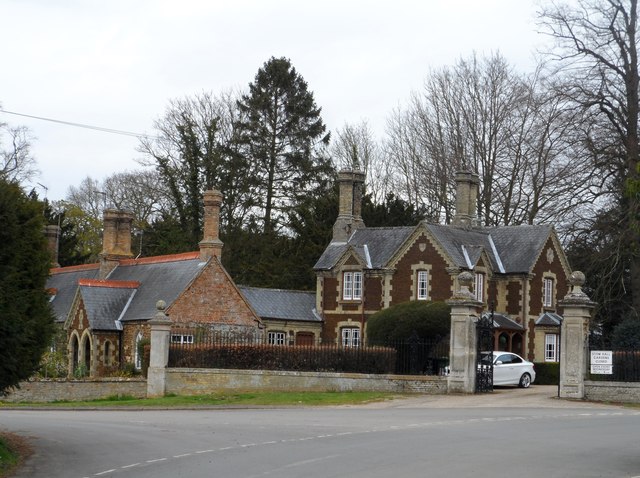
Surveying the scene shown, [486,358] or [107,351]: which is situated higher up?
[486,358]

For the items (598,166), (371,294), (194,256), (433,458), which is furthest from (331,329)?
(433,458)

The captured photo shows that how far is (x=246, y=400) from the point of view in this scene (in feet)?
109

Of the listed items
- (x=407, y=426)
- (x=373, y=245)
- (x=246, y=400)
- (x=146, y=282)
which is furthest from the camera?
(x=373, y=245)

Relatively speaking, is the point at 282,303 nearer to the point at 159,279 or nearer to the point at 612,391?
the point at 159,279

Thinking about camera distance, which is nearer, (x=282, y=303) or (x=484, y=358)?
(x=484, y=358)

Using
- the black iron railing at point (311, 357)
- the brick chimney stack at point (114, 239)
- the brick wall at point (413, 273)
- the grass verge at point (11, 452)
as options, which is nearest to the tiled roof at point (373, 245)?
the brick wall at point (413, 273)

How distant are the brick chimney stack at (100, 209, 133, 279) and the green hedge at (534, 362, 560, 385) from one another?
2135 cm

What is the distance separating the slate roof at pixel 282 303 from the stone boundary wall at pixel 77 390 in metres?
16.1

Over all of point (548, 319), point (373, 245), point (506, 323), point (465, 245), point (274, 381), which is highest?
point (373, 245)

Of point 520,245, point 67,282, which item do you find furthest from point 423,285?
point 67,282

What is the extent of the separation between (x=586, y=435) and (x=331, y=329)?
34.9 m

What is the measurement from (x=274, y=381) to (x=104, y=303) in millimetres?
15164

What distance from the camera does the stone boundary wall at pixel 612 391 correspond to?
31797mm

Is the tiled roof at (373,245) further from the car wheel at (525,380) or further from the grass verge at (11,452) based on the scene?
the grass verge at (11,452)
